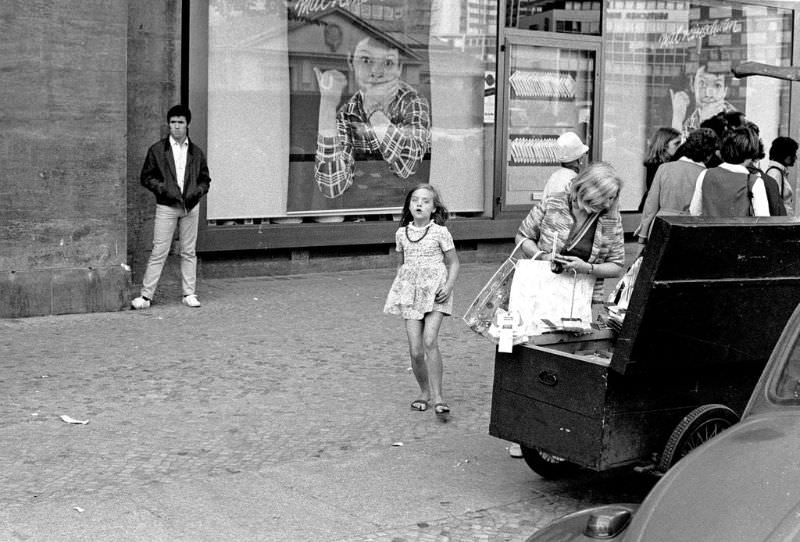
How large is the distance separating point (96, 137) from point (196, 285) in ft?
6.80

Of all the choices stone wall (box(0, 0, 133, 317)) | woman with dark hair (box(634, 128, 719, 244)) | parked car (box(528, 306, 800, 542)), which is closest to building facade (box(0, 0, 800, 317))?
stone wall (box(0, 0, 133, 317))

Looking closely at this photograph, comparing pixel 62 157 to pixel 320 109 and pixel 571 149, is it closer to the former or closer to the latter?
pixel 320 109

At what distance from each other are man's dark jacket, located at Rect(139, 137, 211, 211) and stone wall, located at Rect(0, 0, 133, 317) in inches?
11.0

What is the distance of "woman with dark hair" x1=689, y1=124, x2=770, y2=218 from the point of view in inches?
316

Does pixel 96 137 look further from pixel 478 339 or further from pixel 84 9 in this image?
pixel 478 339

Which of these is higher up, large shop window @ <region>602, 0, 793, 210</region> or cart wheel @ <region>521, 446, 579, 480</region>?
large shop window @ <region>602, 0, 793, 210</region>

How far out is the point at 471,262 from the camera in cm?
1420

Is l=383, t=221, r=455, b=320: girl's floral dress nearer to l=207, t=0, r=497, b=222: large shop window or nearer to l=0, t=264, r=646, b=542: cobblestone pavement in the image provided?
l=0, t=264, r=646, b=542: cobblestone pavement

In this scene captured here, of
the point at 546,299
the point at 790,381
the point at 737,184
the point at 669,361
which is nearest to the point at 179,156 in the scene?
the point at 737,184

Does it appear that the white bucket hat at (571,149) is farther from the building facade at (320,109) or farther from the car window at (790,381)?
the building facade at (320,109)

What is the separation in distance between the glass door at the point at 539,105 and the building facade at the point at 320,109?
0.02 m

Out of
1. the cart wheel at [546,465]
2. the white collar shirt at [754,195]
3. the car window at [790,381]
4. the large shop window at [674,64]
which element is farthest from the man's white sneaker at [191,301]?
the car window at [790,381]

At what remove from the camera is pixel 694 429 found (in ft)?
18.4

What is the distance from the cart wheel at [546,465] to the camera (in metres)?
6.13
